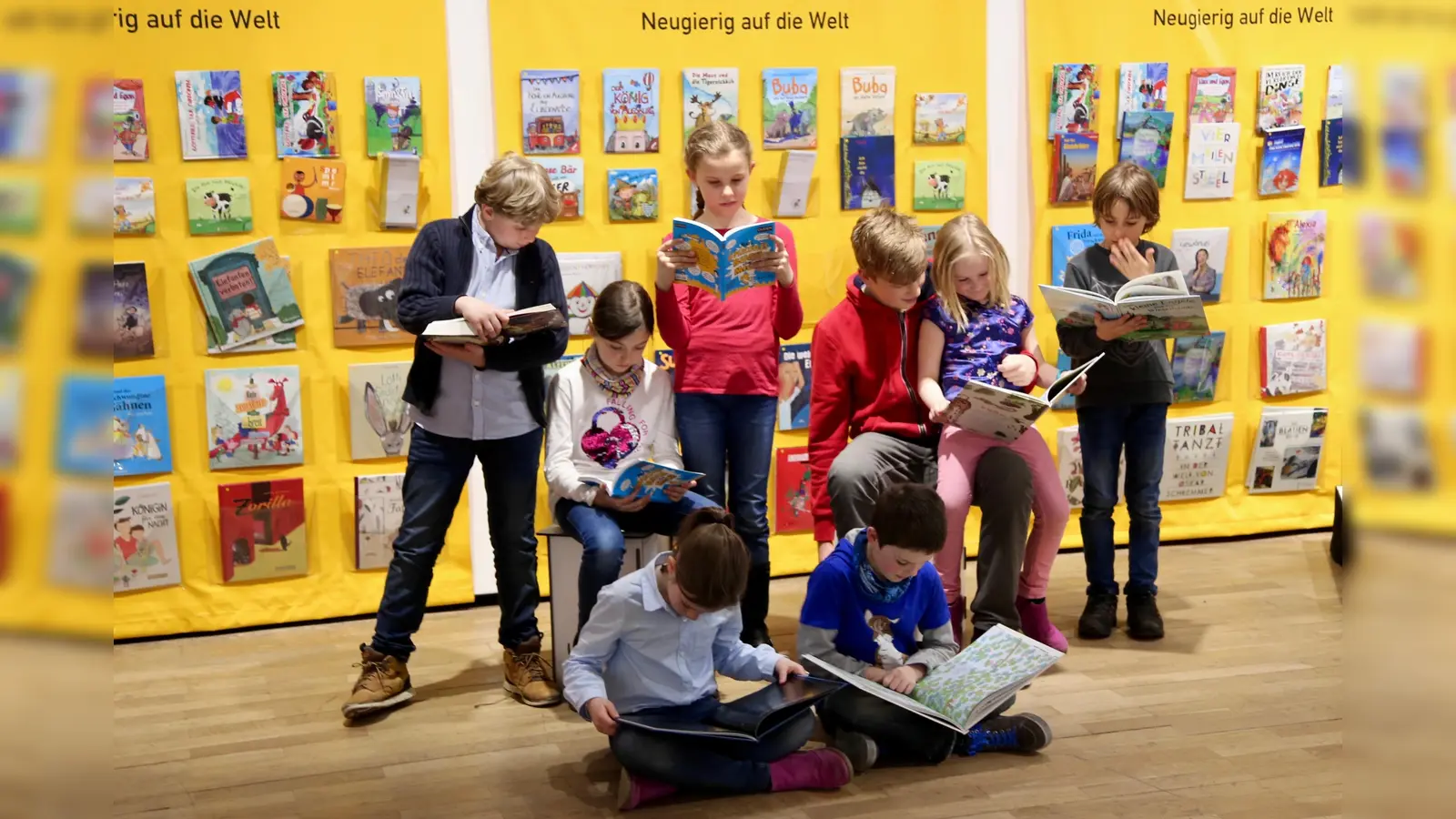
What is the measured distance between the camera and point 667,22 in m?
4.11

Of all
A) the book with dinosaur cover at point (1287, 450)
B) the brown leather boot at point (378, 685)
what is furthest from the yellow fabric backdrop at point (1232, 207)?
the brown leather boot at point (378, 685)

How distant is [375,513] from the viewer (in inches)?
162

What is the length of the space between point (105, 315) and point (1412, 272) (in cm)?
71

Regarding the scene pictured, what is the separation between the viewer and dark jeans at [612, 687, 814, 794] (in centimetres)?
259

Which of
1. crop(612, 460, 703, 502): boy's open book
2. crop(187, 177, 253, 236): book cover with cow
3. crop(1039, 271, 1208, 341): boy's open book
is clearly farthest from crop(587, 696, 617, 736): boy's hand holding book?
crop(187, 177, 253, 236): book cover with cow

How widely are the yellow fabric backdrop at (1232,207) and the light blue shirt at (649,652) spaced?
2.22m

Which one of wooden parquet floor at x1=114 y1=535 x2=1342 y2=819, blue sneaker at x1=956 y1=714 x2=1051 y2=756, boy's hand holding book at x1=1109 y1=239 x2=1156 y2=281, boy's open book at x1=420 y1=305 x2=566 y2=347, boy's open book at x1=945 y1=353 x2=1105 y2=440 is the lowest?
wooden parquet floor at x1=114 y1=535 x2=1342 y2=819

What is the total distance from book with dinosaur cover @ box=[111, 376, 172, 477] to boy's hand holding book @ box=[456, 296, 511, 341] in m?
1.42

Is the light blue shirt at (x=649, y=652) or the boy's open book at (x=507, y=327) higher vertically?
the boy's open book at (x=507, y=327)

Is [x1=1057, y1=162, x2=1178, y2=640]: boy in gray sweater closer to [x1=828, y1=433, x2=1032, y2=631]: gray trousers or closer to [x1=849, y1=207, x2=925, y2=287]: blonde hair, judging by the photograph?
[x1=828, y1=433, x2=1032, y2=631]: gray trousers

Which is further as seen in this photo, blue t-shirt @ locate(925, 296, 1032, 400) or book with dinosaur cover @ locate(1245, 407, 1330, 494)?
book with dinosaur cover @ locate(1245, 407, 1330, 494)

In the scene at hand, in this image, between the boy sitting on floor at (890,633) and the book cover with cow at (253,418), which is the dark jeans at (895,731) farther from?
the book cover with cow at (253,418)

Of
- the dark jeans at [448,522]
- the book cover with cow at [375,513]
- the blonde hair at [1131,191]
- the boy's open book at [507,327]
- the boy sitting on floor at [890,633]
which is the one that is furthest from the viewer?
the book cover with cow at [375,513]

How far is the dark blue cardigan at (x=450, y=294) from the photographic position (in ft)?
10.2
